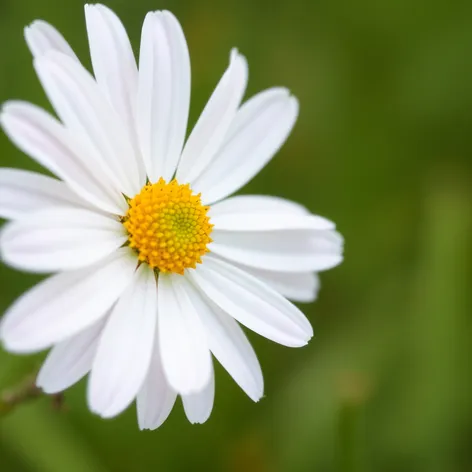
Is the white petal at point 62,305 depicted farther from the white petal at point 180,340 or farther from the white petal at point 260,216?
the white petal at point 260,216

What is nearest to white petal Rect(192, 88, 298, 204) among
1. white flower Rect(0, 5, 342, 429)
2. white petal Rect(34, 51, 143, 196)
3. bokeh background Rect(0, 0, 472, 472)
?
white flower Rect(0, 5, 342, 429)

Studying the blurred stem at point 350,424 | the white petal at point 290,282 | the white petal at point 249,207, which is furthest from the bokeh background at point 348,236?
the white petal at point 249,207

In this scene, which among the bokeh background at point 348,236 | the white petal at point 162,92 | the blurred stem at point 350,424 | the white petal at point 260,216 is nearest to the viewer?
the white petal at point 162,92

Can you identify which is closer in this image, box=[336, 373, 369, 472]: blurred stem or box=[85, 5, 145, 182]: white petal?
box=[85, 5, 145, 182]: white petal

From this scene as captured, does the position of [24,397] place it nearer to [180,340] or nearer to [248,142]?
[180,340]

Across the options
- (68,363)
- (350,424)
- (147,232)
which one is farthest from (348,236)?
(68,363)

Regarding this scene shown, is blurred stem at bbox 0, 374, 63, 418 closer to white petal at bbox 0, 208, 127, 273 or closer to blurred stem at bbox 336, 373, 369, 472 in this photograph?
white petal at bbox 0, 208, 127, 273
